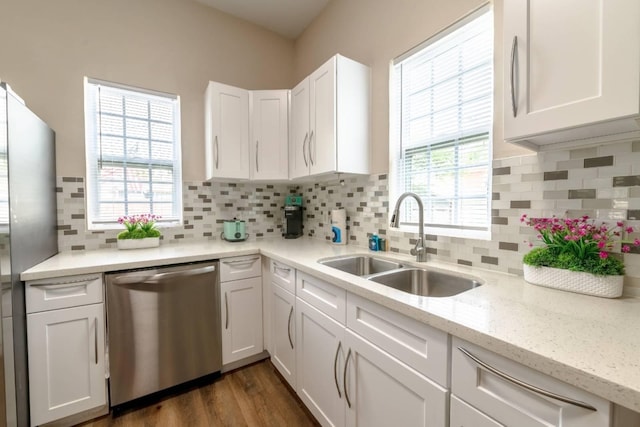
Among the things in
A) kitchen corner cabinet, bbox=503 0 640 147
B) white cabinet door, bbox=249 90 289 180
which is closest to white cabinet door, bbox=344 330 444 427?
kitchen corner cabinet, bbox=503 0 640 147

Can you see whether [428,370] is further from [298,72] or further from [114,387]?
[298,72]

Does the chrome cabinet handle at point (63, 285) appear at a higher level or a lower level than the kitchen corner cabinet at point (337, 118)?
lower

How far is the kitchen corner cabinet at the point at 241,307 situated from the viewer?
1.93 metres

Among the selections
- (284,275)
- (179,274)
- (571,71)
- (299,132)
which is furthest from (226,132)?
(571,71)

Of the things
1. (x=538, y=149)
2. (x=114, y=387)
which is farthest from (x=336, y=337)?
(x=114, y=387)

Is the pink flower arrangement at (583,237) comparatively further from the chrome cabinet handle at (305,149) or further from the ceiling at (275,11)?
the ceiling at (275,11)

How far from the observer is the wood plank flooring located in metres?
1.55

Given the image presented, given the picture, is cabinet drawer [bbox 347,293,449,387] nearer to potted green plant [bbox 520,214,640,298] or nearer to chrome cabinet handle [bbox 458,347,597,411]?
chrome cabinet handle [bbox 458,347,597,411]

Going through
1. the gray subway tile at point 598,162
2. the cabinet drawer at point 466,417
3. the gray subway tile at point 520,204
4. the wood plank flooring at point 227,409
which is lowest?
the wood plank flooring at point 227,409

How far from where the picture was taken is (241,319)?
2002 mm

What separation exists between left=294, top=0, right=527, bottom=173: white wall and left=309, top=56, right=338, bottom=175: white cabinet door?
1.00ft

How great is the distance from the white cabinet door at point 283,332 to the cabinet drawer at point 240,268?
211 millimetres

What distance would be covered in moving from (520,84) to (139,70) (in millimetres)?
2602

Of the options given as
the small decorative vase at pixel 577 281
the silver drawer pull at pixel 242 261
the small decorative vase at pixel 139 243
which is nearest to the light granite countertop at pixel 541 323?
the small decorative vase at pixel 577 281
